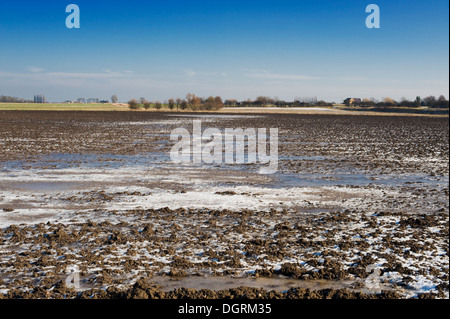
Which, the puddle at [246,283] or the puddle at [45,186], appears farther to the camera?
the puddle at [45,186]

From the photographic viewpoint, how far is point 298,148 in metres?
24.1

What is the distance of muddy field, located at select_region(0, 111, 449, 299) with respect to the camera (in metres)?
5.91

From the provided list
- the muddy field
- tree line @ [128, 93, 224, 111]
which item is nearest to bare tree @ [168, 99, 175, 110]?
tree line @ [128, 93, 224, 111]

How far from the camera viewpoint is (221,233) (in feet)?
26.9

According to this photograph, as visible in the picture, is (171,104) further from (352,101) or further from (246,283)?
(246,283)

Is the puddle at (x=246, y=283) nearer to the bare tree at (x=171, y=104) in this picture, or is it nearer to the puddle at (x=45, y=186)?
the puddle at (x=45, y=186)

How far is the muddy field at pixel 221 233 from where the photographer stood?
5.91 meters

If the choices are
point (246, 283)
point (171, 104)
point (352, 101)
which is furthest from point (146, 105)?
point (246, 283)

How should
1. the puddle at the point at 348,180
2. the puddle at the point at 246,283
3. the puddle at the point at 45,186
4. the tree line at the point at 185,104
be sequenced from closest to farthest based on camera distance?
1. the puddle at the point at 246,283
2. the puddle at the point at 45,186
3. the puddle at the point at 348,180
4. the tree line at the point at 185,104

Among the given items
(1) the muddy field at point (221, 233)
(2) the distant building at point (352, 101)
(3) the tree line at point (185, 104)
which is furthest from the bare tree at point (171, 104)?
(1) the muddy field at point (221, 233)

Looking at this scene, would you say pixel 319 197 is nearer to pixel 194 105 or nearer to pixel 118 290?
pixel 118 290

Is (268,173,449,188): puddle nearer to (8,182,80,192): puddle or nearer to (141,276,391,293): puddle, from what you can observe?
(8,182,80,192): puddle

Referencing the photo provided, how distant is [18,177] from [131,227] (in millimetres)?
7465
